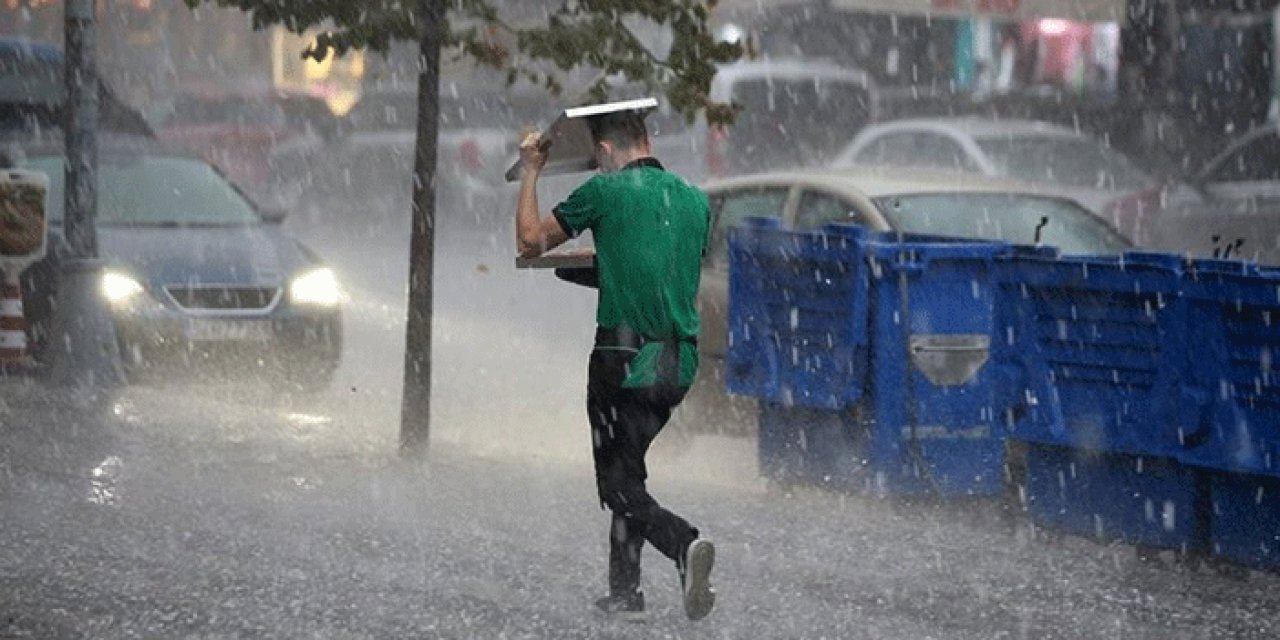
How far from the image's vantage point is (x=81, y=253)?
14734mm

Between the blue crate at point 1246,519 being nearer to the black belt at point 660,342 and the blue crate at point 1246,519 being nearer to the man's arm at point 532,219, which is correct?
the black belt at point 660,342

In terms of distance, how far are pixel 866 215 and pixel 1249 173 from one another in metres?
10.2

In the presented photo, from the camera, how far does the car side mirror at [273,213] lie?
1591cm

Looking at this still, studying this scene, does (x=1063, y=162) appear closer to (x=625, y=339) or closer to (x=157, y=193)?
(x=157, y=193)

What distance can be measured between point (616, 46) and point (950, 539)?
116 inches

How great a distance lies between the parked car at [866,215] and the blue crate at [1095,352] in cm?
195

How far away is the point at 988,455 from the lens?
37.5 ft

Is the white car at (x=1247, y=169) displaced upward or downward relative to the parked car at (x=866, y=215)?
downward

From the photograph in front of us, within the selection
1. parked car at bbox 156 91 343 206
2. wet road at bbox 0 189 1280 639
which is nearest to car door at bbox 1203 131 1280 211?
wet road at bbox 0 189 1280 639

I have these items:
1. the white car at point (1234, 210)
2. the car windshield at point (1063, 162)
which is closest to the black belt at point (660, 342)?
the white car at point (1234, 210)

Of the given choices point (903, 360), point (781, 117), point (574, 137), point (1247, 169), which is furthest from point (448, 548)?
point (781, 117)

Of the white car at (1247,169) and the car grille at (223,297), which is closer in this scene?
the car grille at (223,297)

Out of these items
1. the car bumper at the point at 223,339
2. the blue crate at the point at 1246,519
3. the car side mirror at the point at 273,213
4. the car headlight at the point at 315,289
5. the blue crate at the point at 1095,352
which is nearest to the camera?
the blue crate at the point at 1246,519

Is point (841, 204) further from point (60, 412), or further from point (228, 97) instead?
point (228, 97)
